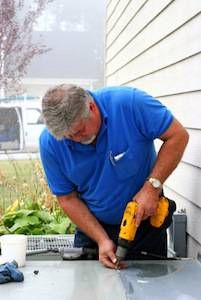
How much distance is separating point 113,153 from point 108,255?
0.49 meters

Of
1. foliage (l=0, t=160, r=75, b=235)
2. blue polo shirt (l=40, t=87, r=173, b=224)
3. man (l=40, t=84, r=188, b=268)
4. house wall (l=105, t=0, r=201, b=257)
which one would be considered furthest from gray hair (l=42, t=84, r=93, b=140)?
foliage (l=0, t=160, r=75, b=235)

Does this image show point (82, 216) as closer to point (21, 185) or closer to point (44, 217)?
point (44, 217)

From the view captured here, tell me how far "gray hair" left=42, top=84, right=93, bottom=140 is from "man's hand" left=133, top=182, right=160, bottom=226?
48 cm

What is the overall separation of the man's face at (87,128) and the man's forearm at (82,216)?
16.5 inches

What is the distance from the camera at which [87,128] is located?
2.67 m

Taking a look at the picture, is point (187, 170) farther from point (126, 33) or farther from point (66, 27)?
point (66, 27)

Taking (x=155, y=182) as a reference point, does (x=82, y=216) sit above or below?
below

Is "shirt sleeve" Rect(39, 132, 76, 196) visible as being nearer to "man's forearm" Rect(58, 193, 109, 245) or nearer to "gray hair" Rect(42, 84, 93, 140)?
"man's forearm" Rect(58, 193, 109, 245)

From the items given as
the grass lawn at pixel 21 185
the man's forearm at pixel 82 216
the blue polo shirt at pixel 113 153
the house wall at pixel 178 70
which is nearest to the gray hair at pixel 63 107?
the blue polo shirt at pixel 113 153

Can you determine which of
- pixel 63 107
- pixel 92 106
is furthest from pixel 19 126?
pixel 63 107

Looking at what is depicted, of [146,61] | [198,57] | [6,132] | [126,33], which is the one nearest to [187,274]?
[198,57]

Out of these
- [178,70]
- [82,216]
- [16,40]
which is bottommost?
[82,216]

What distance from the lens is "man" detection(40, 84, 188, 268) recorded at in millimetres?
2738

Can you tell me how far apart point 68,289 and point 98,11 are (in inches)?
338
